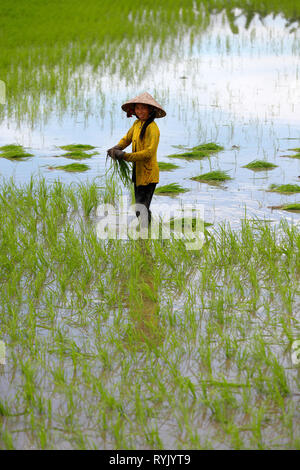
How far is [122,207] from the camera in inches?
177

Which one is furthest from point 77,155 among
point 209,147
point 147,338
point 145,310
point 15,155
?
point 147,338

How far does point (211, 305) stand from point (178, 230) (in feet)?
3.92

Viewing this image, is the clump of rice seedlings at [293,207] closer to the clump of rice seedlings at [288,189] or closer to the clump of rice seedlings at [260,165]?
the clump of rice seedlings at [288,189]

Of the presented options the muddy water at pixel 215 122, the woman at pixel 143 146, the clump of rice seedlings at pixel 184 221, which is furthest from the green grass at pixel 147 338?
the muddy water at pixel 215 122

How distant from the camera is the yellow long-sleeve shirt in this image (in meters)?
3.70

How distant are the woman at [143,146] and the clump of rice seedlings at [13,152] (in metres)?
2.00

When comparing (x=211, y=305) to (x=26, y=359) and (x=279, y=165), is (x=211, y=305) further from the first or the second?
(x=279, y=165)

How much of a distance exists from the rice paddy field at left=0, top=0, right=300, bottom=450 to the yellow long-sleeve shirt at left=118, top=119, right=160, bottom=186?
9.5 inches

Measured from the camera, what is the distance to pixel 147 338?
252cm

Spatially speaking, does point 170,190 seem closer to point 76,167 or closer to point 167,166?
point 167,166

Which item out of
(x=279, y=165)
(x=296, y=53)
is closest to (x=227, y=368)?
(x=279, y=165)

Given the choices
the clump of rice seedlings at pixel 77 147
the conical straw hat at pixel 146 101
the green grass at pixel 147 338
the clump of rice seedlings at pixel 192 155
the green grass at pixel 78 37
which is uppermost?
the green grass at pixel 78 37

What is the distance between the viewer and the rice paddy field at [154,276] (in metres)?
2.07

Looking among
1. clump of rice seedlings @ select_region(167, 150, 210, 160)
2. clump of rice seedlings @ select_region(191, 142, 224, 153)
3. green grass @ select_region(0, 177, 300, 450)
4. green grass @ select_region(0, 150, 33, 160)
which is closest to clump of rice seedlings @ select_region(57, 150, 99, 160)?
green grass @ select_region(0, 150, 33, 160)
